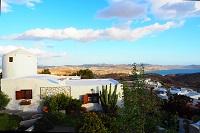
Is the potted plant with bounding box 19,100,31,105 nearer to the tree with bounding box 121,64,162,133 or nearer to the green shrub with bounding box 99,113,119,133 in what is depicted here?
the green shrub with bounding box 99,113,119,133

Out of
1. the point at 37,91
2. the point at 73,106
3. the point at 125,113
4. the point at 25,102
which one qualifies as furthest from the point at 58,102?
the point at 125,113

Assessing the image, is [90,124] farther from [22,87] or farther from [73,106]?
[22,87]

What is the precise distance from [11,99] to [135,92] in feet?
35.4

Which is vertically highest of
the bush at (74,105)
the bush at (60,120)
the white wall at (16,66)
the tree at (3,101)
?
the white wall at (16,66)

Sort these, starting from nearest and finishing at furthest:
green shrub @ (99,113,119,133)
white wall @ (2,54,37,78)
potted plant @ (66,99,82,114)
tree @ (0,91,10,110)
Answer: green shrub @ (99,113,119,133), tree @ (0,91,10,110), potted plant @ (66,99,82,114), white wall @ (2,54,37,78)

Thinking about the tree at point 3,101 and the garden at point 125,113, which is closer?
the garden at point 125,113

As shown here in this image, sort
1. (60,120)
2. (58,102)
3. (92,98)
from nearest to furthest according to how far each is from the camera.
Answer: (60,120)
(58,102)
(92,98)

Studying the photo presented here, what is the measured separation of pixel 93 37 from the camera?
47.7 metres

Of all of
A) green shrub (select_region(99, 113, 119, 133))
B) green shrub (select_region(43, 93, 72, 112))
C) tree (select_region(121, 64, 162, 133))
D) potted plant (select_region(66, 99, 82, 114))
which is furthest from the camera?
potted plant (select_region(66, 99, 82, 114))

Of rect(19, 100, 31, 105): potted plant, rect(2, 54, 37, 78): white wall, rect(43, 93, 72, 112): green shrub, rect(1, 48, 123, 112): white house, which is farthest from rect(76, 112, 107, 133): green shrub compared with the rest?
rect(2, 54, 37, 78): white wall

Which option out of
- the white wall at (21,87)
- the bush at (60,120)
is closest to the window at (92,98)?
the white wall at (21,87)

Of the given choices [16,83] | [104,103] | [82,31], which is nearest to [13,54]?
[16,83]

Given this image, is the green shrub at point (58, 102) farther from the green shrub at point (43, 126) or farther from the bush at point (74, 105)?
the green shrub at point (43, 126)

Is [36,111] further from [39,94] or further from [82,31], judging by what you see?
[82,31]
